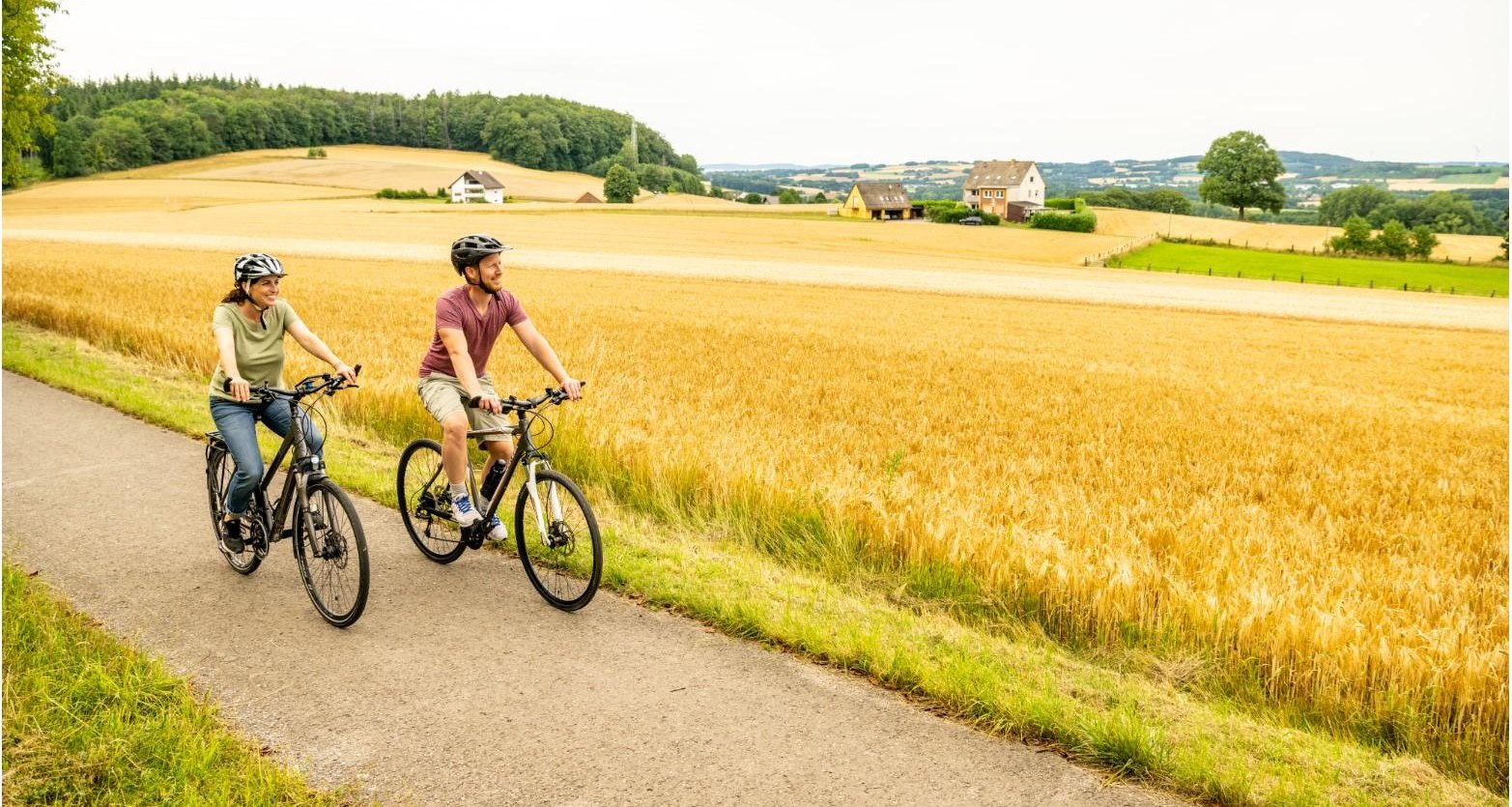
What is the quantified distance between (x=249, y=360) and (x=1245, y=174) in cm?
12869

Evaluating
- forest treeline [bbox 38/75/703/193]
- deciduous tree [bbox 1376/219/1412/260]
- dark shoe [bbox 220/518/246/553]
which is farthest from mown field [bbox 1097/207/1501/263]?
dark shoe [bbox 220/518/246/553]

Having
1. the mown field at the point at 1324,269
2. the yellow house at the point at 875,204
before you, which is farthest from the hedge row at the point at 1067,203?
the mown field at the point at 1324,269

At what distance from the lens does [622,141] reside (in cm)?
15225

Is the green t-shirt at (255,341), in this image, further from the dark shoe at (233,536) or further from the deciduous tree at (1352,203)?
the deciduous tree at (1352,203)

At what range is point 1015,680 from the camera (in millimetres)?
5016

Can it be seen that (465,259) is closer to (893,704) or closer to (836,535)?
(836,535)

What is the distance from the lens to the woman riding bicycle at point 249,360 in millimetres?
6203

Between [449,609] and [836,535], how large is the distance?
2.72 metres

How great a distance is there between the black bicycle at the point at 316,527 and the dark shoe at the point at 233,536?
78 millimetres

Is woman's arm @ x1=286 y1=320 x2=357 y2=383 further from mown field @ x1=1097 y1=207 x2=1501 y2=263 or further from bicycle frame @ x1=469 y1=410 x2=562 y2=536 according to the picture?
mown field @ x1=1097 y1=207 x2=1501 y2=263

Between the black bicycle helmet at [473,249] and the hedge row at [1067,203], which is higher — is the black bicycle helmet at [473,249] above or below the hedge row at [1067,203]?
below

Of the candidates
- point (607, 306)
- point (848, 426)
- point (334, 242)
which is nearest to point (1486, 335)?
point (607, 306)

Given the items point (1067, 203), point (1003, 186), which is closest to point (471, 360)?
point (1067, 203)

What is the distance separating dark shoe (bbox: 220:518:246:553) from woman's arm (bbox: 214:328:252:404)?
1068mm
